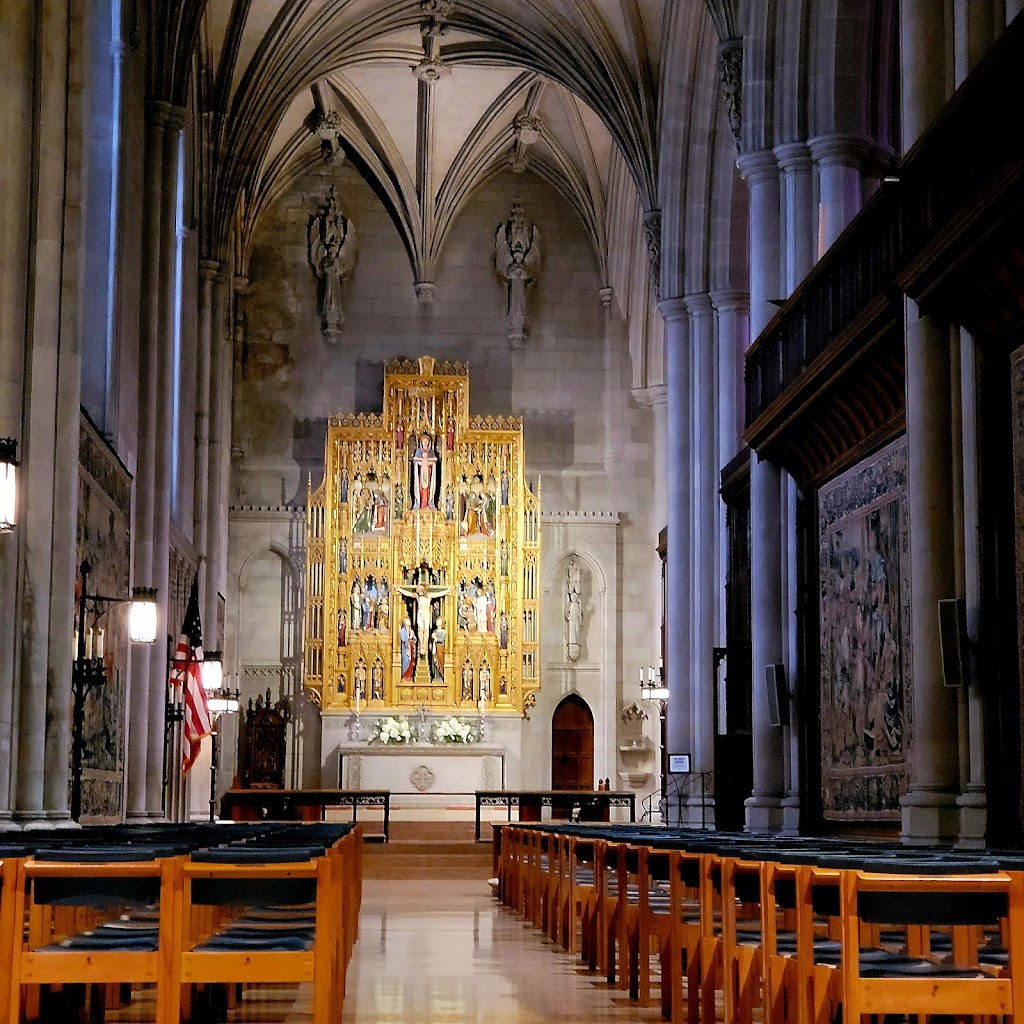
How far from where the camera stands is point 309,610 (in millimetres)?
30547

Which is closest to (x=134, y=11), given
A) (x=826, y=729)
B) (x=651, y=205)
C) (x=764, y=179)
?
(x=764, y=179)

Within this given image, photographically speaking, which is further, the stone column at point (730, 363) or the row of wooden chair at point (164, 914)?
the stone column at point (730, 363)

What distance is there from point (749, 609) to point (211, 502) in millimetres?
12182

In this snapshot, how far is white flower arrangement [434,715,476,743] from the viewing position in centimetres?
3014

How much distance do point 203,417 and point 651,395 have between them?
30.2ft

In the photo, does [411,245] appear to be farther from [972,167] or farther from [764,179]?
[972,167]

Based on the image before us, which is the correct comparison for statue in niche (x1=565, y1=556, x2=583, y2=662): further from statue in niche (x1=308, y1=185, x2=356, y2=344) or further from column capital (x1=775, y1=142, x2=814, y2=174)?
column capital (x1=775, y1=142, x2=814, y2=174)

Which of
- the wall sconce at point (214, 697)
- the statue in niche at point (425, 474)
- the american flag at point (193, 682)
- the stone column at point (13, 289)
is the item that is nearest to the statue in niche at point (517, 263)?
the statue in niche at point (425, 474)

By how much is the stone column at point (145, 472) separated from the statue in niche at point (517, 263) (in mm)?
13155

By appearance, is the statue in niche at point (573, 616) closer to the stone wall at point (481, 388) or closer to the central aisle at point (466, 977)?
the stone wall at point (481, 388)

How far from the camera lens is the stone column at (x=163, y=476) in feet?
67.1

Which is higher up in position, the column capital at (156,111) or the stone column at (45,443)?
the column capital at (156,111)

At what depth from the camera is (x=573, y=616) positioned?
32250 mm

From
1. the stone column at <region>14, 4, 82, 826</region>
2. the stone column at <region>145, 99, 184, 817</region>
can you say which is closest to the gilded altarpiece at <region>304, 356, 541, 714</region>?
the stone column at <region>145, 99, 184, 817</region>
